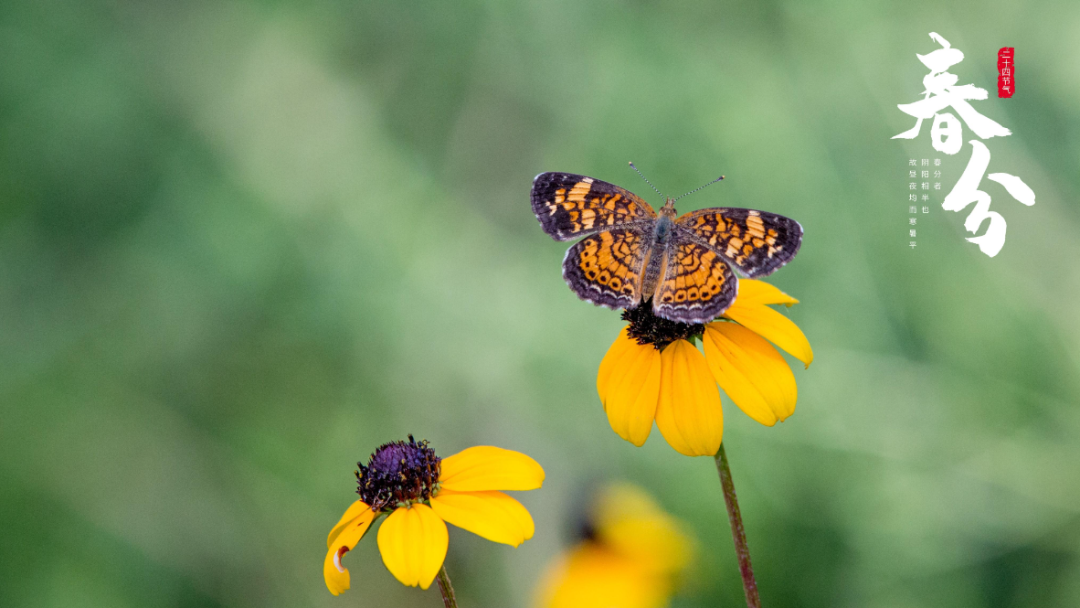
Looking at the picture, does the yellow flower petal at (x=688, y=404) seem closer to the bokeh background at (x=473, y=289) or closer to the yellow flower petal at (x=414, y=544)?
the yellow flower petal at (x=414, y=544)

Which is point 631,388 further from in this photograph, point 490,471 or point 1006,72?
point 1006,72

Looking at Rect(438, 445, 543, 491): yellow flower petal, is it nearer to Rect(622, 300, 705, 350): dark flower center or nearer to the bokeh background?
Rect(622, 300, 705, 350): dark flower center

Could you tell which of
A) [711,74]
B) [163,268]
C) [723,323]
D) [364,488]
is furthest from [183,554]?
[711,74]

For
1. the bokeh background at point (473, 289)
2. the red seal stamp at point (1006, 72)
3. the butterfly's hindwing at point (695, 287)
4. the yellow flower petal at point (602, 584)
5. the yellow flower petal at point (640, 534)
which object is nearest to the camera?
the butterfly's hindwing at point (695, 287)

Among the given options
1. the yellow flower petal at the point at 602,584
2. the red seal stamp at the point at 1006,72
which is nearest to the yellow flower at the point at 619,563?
the yellow flower petal at the point at 602,584

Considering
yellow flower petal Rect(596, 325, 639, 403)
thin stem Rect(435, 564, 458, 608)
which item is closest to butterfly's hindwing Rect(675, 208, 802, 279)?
yellow flower petal Rect(596, 325, 639, 403)

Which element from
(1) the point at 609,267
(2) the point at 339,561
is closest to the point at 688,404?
(1) the point at 609,267
